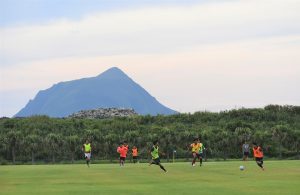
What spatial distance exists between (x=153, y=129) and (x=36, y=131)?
13.7m

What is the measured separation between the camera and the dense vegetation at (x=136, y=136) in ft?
225

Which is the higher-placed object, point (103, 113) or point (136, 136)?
point (103, 113)

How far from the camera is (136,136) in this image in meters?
72.8

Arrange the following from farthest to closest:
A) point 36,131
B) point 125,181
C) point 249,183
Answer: point 36,131
point 125,181
point 249,183

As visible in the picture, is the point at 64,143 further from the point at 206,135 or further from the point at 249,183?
the point at 249,183

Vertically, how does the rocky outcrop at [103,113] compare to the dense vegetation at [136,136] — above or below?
above

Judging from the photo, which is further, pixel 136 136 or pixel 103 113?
pixel 103 113

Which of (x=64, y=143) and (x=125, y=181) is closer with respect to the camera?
(x=125, y=181)

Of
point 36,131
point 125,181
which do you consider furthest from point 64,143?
point 125,181

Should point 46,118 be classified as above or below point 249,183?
above

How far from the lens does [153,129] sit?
76312 millimetres

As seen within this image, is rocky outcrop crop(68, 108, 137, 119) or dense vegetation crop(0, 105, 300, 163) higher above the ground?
rocky outcrop crop(68, 108, 137, 119)

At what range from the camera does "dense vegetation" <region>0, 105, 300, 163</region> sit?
6850 centimetres

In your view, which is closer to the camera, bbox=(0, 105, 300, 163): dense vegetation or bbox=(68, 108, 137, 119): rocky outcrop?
bbox=(0, 105, 300, 163): dense vegetation
